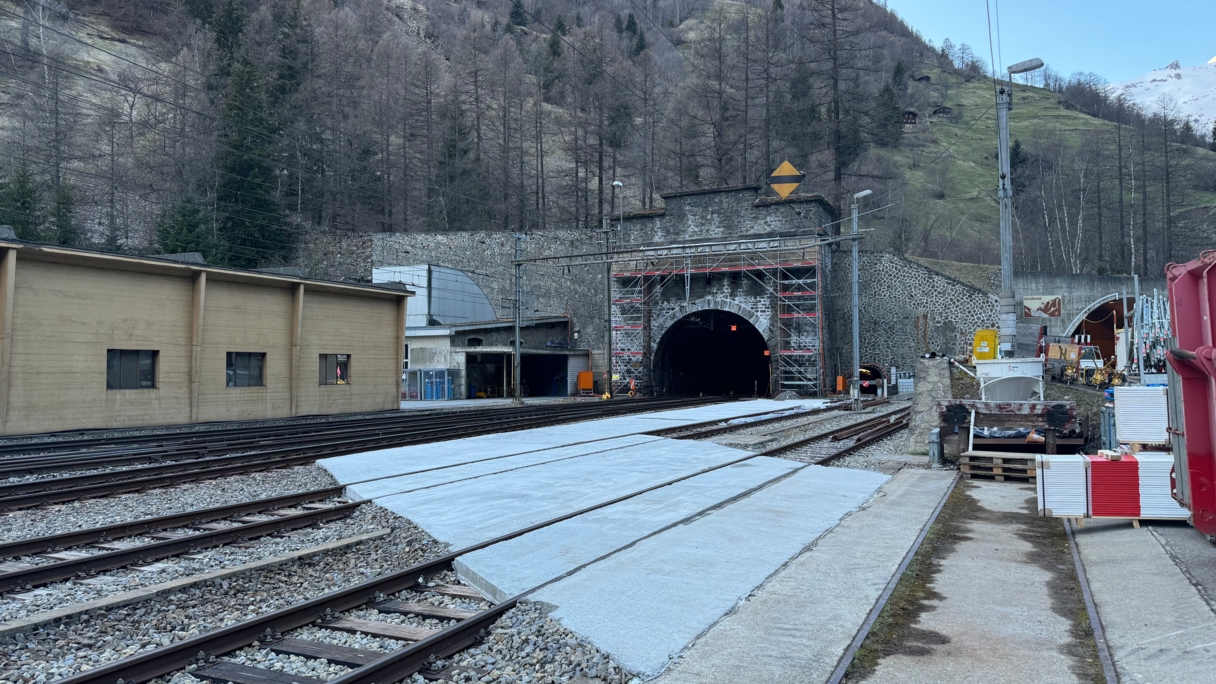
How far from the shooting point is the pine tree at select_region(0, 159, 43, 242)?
36.7 meters

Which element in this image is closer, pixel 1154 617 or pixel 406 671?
pixel 406 671

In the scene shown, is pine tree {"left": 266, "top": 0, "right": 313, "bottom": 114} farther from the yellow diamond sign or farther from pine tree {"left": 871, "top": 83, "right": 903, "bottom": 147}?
pine tree {"left": 871, "top": 83, "right": 903, "bottom": 147}

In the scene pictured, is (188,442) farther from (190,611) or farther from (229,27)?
(229,27)

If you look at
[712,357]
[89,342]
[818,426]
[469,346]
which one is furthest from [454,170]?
[818,426]

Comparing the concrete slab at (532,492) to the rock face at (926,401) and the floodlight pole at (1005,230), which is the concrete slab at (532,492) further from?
the floodlight pole at (1005,230)

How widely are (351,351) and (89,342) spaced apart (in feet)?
28.3

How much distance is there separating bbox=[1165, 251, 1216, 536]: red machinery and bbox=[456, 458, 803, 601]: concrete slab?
14.6 ft

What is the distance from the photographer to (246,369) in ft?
79.1

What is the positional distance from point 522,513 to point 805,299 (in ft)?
102

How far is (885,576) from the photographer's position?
6508 mm

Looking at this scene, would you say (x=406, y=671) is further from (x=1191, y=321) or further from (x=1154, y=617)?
(x=1191, y=321)

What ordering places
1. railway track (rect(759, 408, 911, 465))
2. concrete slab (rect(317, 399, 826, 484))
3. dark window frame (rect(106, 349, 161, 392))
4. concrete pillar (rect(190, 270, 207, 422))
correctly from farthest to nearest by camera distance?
concrete pillar (rect(190, 270, 207, 422)) < dark window frame (rect(106, 349, 161, 392)) < railway track (rect(759, 408, 911, 465)) < concrete slab (rect(317, 399, 826, 484))

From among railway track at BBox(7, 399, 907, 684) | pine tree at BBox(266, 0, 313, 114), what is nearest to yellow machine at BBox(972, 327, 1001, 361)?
railway track at BBox(7, 399, 907, 684)

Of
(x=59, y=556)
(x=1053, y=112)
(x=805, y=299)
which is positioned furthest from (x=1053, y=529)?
(x=1053, y=112)
